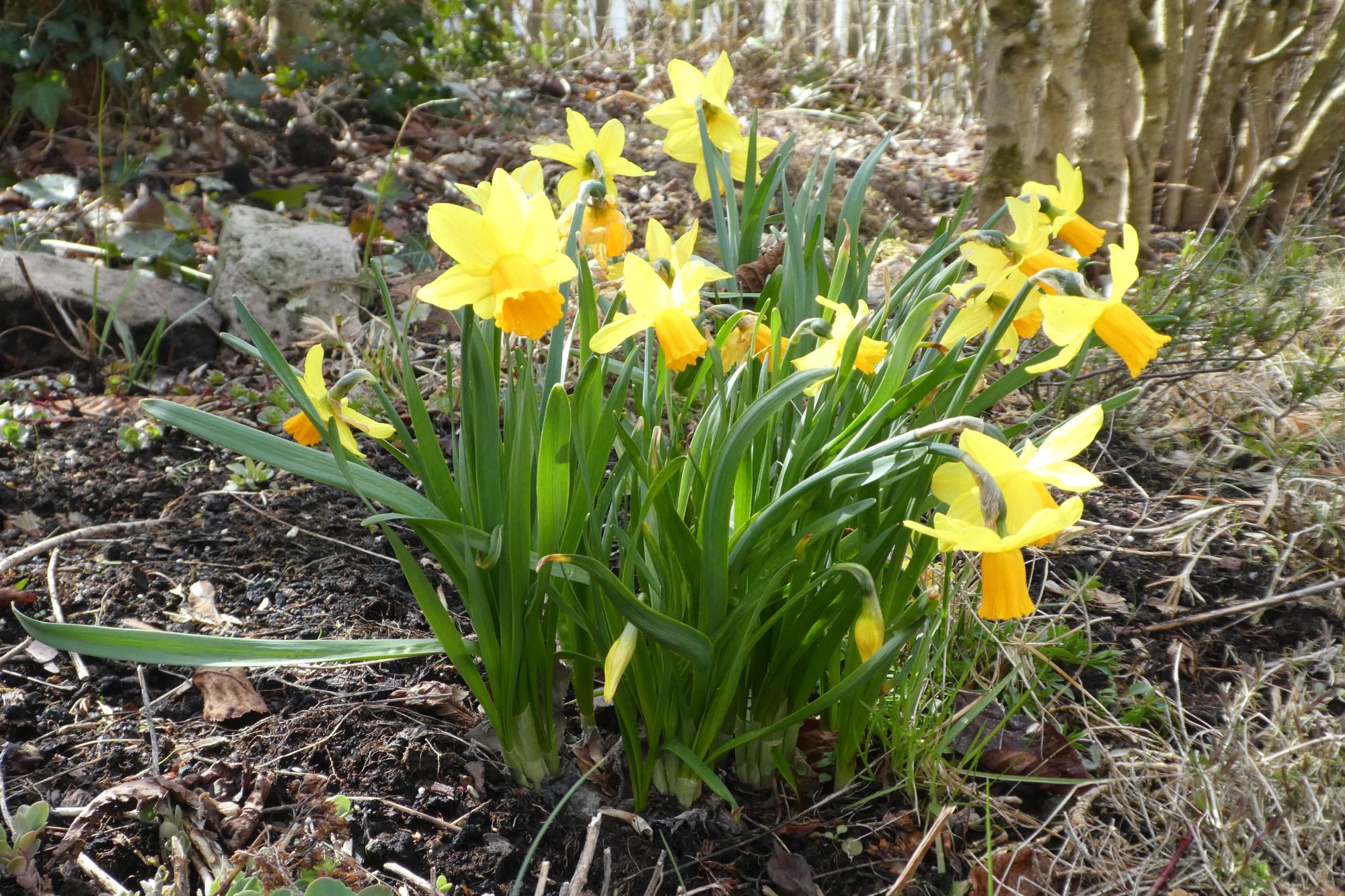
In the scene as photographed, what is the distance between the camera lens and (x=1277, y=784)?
4.64 feet

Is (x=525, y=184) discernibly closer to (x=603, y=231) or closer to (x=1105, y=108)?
(x=603, y=231)

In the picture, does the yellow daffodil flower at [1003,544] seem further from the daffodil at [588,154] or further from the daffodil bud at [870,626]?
the daffodil at [588,154]

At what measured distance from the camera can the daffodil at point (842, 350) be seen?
1226mm

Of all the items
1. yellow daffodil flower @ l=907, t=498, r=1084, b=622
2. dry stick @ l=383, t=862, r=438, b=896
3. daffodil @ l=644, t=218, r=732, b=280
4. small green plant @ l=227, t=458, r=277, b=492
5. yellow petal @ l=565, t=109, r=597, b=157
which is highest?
yellow petal @ l=565, t=109, r=597, b=157

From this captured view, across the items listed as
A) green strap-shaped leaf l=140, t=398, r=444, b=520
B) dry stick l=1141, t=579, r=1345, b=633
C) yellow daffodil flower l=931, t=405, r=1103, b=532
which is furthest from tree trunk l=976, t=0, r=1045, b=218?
green strap-shaped leaf l=140, t=398, r=444, b=520

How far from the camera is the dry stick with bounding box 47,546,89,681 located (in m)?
1.68

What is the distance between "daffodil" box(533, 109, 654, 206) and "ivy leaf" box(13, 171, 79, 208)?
277cm

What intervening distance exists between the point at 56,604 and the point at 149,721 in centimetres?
42

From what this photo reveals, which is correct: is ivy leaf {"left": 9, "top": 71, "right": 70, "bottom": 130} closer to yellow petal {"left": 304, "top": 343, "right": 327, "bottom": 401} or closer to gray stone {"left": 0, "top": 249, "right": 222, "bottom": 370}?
gray stone {"left": 0, "top": 249, "right": 222, "bottom": 370}

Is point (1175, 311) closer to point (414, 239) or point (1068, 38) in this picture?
point (1068, 38)

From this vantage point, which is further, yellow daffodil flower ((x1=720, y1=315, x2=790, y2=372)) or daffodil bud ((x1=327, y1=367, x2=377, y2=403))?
yellow daffodil flower ((x1=720, y1=315, x2=790, y2=372))

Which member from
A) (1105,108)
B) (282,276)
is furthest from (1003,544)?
(1105,108)

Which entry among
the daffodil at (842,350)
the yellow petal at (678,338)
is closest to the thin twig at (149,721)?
the yellow petal at (678,338)

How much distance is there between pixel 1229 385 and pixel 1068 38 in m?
1.30
